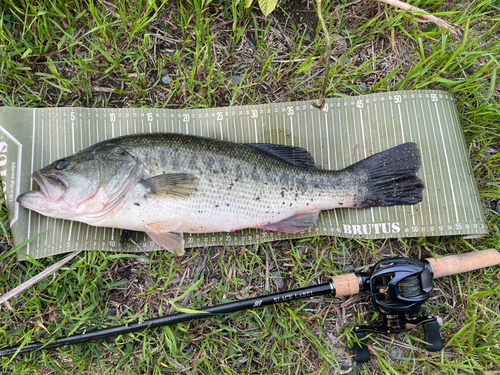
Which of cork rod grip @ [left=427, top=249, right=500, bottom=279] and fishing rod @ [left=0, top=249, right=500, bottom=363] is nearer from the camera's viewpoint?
fishing rod @ [left=0, top=249, right=500, bottom=363]

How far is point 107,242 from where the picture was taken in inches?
132

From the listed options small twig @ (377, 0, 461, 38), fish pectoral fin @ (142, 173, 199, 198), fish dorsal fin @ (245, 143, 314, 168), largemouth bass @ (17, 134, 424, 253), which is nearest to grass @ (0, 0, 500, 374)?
small twig @ (377, 0, 461, 38)

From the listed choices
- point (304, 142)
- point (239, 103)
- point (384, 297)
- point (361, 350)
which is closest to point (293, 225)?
point (304, 142)

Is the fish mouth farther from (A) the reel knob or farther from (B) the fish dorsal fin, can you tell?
(A) the reel knob

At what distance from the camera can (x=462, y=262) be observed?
10.6 ft

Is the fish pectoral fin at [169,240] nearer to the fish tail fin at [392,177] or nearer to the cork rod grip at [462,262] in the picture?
the fish tail fin at [392,177]

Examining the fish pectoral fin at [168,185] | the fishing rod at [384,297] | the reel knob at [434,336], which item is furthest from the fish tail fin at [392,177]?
the fish pectoral fin at [168,185]

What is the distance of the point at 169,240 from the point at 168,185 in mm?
590

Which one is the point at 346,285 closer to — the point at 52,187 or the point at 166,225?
the point at 166,225

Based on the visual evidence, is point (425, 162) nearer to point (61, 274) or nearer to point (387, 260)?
point (387, 260)

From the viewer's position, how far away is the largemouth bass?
9.32 feet

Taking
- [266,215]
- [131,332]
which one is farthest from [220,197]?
[131,332]

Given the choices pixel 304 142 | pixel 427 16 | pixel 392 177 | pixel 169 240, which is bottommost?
pixel 169 240

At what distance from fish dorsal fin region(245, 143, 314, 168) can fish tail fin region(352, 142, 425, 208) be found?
493 millimetres
